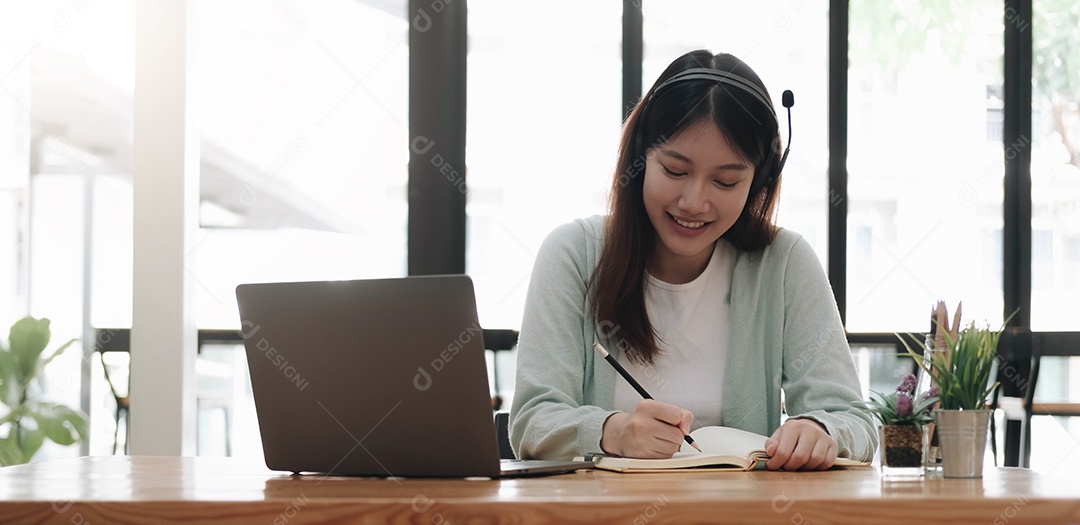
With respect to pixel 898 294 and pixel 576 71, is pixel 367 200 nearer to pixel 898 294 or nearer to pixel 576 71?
pixel 576 71

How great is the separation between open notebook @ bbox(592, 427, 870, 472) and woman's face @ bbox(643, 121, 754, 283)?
0.33 meters

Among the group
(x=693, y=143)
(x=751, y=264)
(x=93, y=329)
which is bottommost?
Result: (x=93, y=329)

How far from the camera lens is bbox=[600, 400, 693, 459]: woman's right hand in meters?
1.29

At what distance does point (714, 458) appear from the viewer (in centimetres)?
126

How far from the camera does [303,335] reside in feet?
3.74

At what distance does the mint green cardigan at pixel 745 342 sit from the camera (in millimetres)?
1569

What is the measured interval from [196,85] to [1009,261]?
3.36 metres

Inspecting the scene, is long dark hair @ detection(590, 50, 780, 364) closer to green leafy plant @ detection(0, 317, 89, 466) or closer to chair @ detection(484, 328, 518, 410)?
chair @ detection(484, 328, 518, 410)

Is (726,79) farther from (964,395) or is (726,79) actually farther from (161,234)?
(161,234)

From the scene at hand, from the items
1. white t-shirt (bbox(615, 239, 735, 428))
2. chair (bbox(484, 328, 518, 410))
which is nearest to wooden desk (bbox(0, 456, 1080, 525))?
white t-shirt (bbox(615, 239, 735, 428))

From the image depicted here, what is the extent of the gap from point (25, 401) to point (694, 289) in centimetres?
315

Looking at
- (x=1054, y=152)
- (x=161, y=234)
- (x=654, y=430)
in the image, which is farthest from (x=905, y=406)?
(x=1054, y=152)

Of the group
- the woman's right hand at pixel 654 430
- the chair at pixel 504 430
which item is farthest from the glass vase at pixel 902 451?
the chair at pixel 504 430

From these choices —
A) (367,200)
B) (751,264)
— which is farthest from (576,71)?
(751,264)
